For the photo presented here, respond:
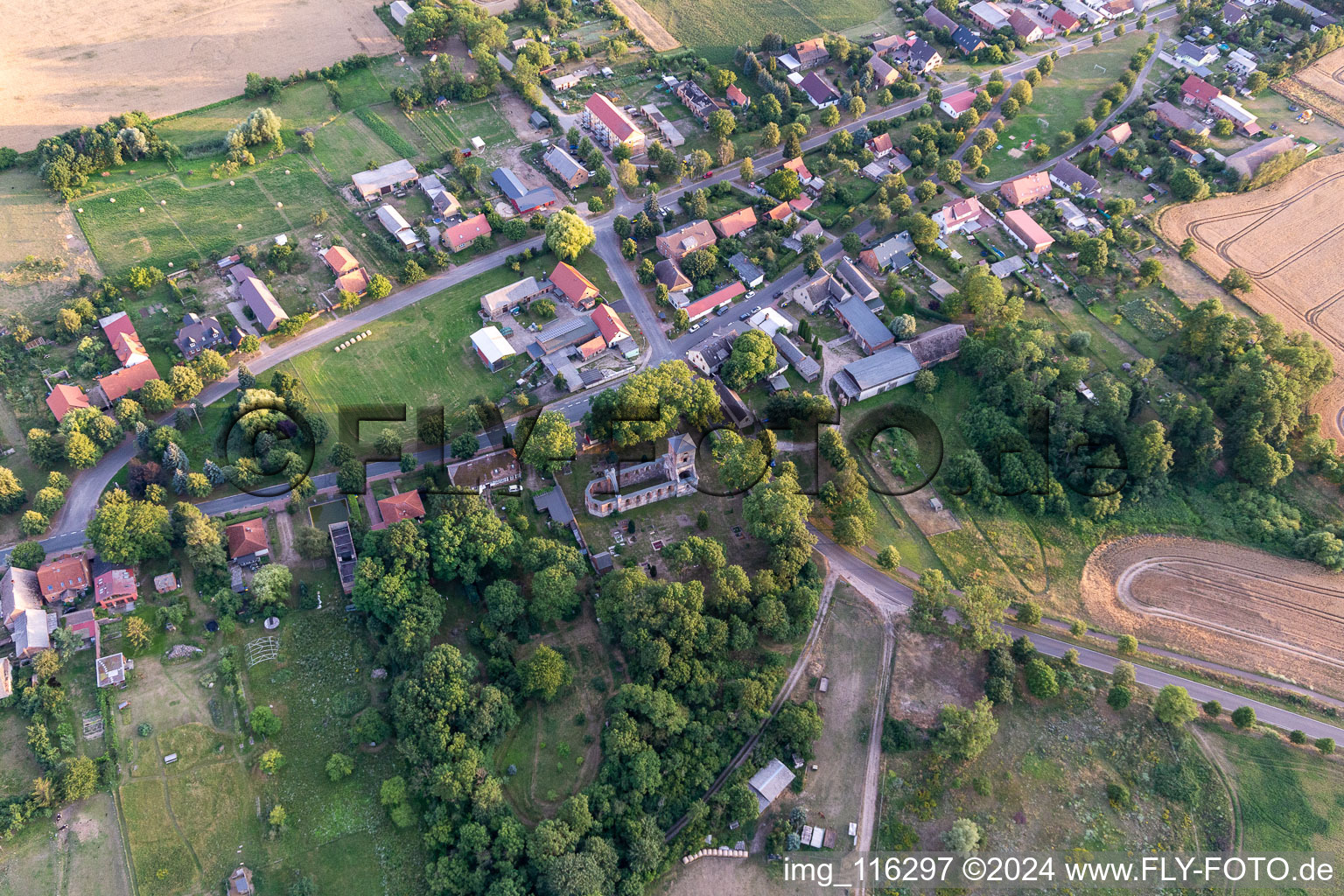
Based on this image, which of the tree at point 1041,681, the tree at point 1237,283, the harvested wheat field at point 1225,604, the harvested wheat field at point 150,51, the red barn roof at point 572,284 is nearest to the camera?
the tree at point 1041,681

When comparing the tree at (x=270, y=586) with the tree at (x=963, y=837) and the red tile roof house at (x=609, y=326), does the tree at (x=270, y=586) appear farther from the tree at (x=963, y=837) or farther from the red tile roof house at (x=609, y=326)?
the tree at (x=963, y=837)

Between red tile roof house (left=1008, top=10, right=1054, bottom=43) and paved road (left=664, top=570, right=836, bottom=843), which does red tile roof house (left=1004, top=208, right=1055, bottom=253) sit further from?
paved road (left=664, top=570, right=836, bottom=843)

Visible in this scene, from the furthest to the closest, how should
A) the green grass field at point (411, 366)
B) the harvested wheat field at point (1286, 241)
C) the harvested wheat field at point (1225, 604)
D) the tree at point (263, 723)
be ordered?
the harvested wheat field at point (1286, 241) → the green grass field at point (411, 366) → the harvested wheat field at point (1225, 604) → the tree at point (263, 723)

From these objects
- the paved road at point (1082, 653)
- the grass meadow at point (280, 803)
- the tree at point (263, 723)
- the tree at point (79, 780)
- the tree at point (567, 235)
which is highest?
the tree at point (567, 235)

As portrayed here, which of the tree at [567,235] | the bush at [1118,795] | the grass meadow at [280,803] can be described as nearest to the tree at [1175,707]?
the bush at [1118,795]

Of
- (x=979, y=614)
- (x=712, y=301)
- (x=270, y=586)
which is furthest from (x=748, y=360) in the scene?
(x=270, y=586)

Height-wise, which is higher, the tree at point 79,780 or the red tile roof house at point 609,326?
the red tile roof house at point 609,326
